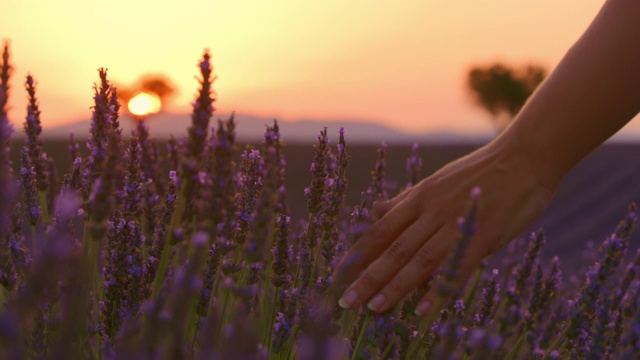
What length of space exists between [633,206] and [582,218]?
9.23 meters

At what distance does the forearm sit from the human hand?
0.06 m

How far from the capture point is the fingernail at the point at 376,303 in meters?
1.95

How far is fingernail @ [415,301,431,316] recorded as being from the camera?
1.93m

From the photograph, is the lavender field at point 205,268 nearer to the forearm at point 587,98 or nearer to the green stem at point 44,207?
the green stem at point 44,207

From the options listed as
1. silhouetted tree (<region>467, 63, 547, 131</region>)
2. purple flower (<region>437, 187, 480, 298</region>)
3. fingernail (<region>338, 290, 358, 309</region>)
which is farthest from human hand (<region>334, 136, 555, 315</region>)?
silhouetted tree (<region>467, 63, 547, 131</region>)

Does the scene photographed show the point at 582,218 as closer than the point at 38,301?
No

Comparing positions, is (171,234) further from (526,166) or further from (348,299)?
(526,166)

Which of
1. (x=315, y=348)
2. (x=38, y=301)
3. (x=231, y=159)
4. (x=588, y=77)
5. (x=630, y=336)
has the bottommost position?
(x=630, y=336)

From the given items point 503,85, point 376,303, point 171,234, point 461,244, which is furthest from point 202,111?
point 503,85

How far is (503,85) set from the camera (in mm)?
40469

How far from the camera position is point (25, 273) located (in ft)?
6.19

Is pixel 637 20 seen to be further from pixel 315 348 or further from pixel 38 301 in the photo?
pixel 38 301

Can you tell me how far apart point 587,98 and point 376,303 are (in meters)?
0.80

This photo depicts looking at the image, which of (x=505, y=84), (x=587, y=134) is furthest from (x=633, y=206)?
(x=505, y=84)
